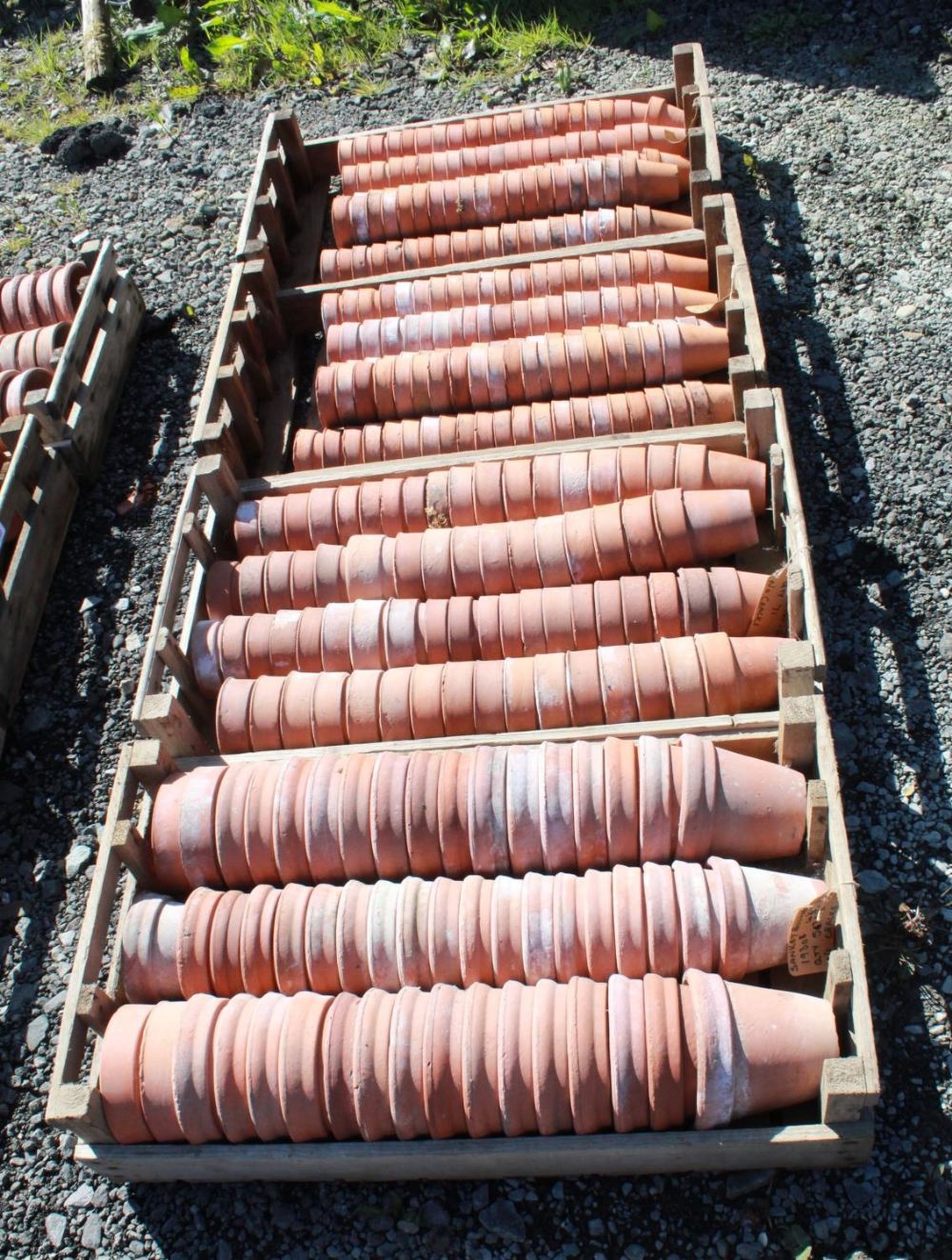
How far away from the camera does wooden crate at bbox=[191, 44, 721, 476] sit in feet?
19.7

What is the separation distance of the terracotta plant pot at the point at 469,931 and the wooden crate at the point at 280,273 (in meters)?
2.56

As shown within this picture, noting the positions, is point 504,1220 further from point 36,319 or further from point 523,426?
point 36,319

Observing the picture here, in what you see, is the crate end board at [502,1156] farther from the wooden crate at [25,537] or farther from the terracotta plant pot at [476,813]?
the wooden crate at [25,537]

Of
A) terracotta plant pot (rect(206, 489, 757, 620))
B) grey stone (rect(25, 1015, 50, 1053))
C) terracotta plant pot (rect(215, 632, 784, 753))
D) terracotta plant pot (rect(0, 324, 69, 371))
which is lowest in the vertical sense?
grey stone (rect(25, 1015, 50, 1053))

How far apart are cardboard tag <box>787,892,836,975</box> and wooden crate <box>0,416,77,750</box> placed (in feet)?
13.5

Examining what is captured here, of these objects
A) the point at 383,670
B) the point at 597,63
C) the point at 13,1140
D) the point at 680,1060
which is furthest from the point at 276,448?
the point at 597,63

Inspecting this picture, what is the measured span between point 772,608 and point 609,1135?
213 centimetres

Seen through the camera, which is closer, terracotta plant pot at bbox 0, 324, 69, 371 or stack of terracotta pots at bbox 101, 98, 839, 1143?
stack of terracotta pots at bbox 101, 98, 839, 1143

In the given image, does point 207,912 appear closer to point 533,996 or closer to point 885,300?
point 533,996

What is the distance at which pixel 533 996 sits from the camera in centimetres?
372

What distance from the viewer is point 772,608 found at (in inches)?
181

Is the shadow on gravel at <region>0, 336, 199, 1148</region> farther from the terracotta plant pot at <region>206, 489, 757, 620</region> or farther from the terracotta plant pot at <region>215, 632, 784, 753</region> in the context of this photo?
the terracotta plant pot at <region>215, 632, 784, 753</region>

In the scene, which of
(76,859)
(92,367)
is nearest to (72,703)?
(76,859)

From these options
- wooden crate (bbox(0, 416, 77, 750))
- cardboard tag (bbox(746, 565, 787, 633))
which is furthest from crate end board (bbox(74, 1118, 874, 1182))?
wooden crate (bbox(0, 416, 77, 750))
